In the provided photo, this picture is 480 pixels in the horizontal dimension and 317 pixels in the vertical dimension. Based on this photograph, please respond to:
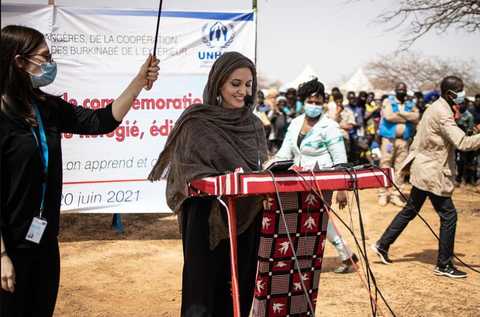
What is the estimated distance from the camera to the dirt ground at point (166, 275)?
478 centimetres

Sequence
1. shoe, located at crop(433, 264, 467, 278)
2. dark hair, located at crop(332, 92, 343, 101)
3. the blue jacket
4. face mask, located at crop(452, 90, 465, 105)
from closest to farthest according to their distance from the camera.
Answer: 1. face mask, located at crop(452, 90, 465, 105)
2. shoe, located at crop(433, 264, 467, 278)
3. the blue jacket
4. dark hair, located at crop(332, 92, 343, 101)

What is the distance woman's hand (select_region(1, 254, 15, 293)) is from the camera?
2.32 metres

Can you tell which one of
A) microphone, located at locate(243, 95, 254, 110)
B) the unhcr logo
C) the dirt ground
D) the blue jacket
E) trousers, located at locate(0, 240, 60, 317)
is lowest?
the dirt ground

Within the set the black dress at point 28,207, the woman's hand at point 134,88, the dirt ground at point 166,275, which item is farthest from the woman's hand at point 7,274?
the dirt ground at point 166,275

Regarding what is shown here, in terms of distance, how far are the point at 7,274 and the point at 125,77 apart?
455 centimetres

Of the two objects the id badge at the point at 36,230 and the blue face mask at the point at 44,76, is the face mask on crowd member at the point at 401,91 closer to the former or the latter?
the blue face mask at the point at 44,76

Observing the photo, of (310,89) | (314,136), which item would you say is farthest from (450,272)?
(310,89)

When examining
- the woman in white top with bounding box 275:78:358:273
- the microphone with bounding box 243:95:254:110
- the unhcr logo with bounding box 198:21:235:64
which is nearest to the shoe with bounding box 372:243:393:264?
the woman in white top with bounding box 275:78:358:273

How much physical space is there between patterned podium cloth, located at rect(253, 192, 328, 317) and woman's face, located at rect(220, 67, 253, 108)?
581 mm

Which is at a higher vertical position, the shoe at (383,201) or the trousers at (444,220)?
the trousers at (444,220)

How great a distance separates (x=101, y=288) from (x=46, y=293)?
2.67m

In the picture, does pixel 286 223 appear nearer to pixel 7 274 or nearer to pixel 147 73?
pixel 147 73

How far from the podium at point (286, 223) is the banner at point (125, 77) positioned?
154 inches

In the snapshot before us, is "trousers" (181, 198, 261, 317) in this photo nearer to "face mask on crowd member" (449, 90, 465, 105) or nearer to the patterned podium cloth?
the patterned podium cloth
